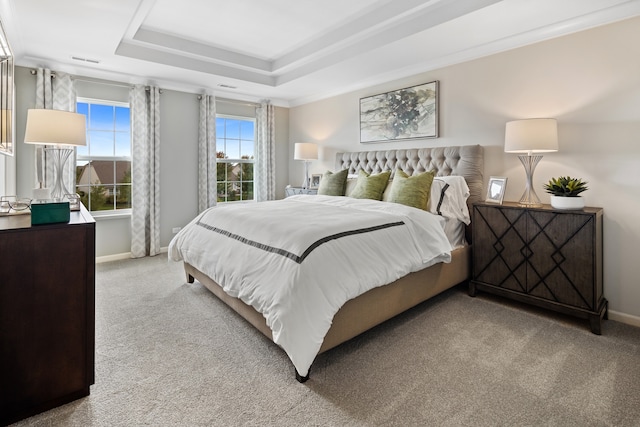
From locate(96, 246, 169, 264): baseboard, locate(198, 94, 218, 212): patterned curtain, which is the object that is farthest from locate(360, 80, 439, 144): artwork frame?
locate(96, 246, 169, 264): baseboard

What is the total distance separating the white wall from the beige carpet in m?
0.70

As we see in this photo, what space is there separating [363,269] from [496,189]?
188cm

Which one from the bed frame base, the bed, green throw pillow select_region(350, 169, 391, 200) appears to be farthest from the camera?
green throw pillow select_region(350, 169, 391, 200)

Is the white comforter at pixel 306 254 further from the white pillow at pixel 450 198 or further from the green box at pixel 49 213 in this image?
the green box at pixel 49 213

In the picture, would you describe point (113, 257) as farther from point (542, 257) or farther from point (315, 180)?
point (542, 257)

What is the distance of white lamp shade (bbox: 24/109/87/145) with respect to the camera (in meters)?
2.47

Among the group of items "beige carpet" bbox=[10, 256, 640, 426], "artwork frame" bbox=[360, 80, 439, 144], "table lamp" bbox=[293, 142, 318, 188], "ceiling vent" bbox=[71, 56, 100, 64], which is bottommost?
"beige carpet" bbox=[10, 256, 640, 426]

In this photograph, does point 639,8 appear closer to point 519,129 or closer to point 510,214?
point 519,129

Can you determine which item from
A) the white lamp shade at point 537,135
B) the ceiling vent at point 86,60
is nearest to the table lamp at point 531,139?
the white lamp shade at point 537,135

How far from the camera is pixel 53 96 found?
3895mm

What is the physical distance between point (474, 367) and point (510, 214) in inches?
57.2

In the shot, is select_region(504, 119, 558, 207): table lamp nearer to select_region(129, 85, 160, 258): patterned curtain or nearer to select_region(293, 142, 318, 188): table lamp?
select_region(293, 142, 318, 188): table lamp

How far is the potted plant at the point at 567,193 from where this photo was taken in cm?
257

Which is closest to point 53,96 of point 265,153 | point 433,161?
point 265,153
